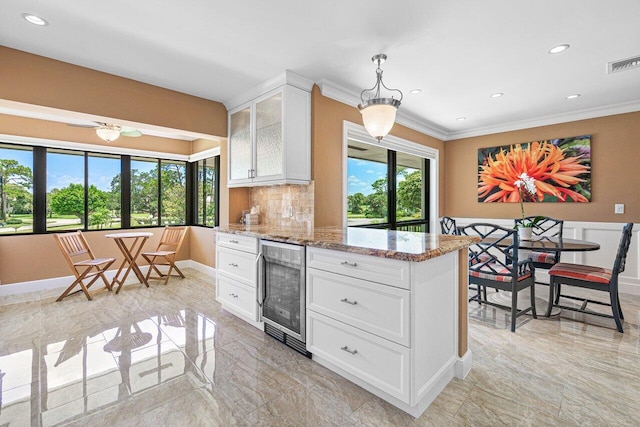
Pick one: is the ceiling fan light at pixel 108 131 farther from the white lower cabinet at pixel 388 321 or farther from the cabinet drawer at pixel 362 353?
the cabinet drawer at pixel 362 353

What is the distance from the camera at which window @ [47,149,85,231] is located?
4496 millimetres

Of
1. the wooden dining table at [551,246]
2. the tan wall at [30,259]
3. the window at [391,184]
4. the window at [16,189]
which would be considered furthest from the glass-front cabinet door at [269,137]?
the window at [16,189]

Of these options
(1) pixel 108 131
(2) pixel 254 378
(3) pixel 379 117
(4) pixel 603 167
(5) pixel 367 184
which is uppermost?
(1) pixel 108 131

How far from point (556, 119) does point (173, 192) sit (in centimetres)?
651

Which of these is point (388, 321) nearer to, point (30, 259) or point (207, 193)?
point (207, 193)

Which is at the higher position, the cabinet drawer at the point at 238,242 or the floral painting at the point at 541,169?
the floral painting at the point at 541,169

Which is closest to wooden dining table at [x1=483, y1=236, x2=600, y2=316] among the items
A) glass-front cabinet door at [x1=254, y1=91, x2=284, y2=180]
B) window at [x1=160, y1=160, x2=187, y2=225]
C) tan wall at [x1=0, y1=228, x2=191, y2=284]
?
glass-front cabinet door at [x1=254, y1=91, x2=284, y2=180]

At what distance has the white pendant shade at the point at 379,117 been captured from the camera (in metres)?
2.44

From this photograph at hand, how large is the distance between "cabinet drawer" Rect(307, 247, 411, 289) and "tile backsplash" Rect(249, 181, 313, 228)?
113 cm

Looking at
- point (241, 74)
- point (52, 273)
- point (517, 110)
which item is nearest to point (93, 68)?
point (241, 74)

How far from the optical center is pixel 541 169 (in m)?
4.59

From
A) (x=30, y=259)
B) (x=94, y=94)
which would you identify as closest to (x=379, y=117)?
(x=94, y=94)

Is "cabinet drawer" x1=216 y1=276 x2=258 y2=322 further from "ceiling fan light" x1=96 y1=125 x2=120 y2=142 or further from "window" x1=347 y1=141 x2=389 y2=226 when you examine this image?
"ceiling fan light" x1=96 y1=125 x2=120 y2=142

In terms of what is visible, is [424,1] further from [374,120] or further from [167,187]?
[167,187]
